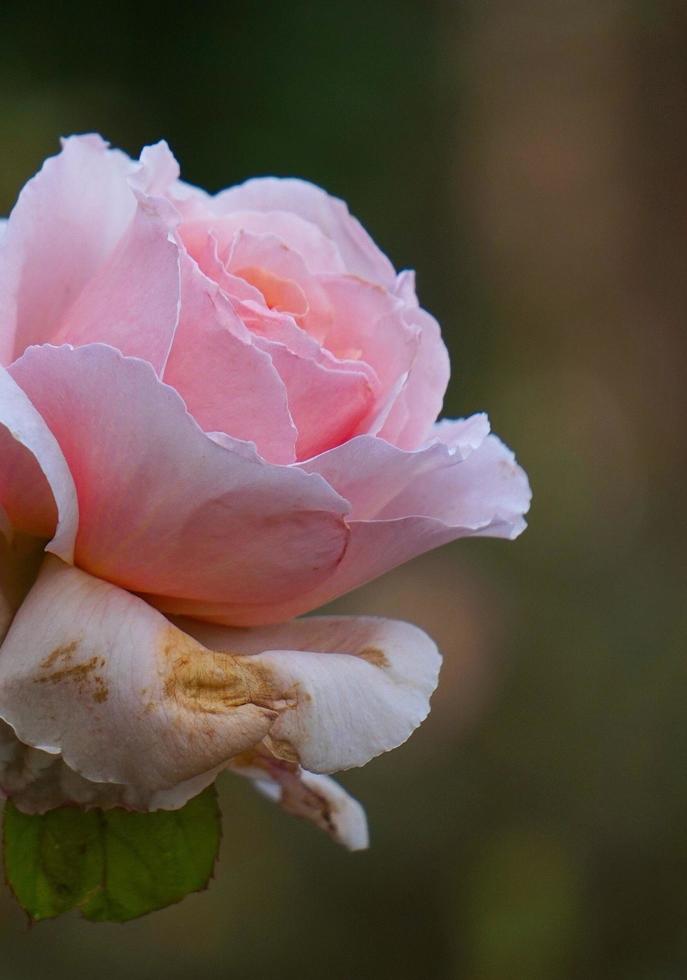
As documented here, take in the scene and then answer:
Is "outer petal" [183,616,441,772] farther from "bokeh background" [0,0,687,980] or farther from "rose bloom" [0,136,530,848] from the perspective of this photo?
"bokeh background" [0,0,687,980]

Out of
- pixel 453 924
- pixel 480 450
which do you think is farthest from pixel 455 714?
pixel 480 450

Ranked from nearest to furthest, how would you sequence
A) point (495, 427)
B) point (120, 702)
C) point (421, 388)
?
point (120, 702), point (421, 388), point (495, 427)

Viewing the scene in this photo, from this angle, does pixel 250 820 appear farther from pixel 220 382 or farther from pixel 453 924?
pixel 220 382

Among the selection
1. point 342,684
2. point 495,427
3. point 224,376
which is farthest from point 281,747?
point 495,427

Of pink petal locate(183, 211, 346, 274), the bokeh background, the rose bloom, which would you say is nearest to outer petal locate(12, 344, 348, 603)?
the rose bloom

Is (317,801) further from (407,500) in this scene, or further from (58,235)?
(58,235)

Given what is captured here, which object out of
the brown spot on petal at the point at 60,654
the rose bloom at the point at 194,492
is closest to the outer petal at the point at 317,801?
the rose bloom at the point at 194,492

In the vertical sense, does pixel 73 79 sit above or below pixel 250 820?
above
